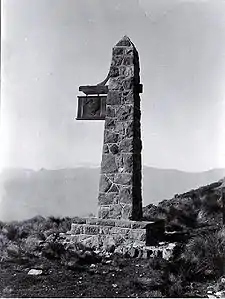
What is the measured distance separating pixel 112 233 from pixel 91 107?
2.07 m

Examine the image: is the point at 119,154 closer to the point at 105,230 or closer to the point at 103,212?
the point at 103,212

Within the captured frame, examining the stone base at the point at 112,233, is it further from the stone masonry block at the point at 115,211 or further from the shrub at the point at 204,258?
the shrub at the point at 204,258

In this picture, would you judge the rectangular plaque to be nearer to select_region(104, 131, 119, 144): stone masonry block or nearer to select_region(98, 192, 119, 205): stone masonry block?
select_region(104, 131, 119, 144): stone masonry block

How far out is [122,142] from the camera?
7059mm

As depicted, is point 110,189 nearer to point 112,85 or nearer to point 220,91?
point 112,85

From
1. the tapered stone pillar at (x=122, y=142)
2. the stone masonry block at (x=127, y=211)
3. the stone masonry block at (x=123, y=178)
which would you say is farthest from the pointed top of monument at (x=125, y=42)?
the stone masonry block at (x=127, y=211)

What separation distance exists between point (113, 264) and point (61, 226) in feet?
8.91

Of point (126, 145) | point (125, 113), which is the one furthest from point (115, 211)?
point (125, 113)

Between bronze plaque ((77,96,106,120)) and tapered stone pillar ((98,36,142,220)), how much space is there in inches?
6.9

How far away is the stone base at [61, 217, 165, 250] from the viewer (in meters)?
6.54

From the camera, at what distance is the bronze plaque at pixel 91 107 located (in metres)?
7.34

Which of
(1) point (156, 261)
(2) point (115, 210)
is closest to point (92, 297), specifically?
(1) point (156, 261)

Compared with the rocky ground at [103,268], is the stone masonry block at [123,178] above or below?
above

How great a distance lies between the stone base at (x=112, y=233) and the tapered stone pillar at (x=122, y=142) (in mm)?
192
